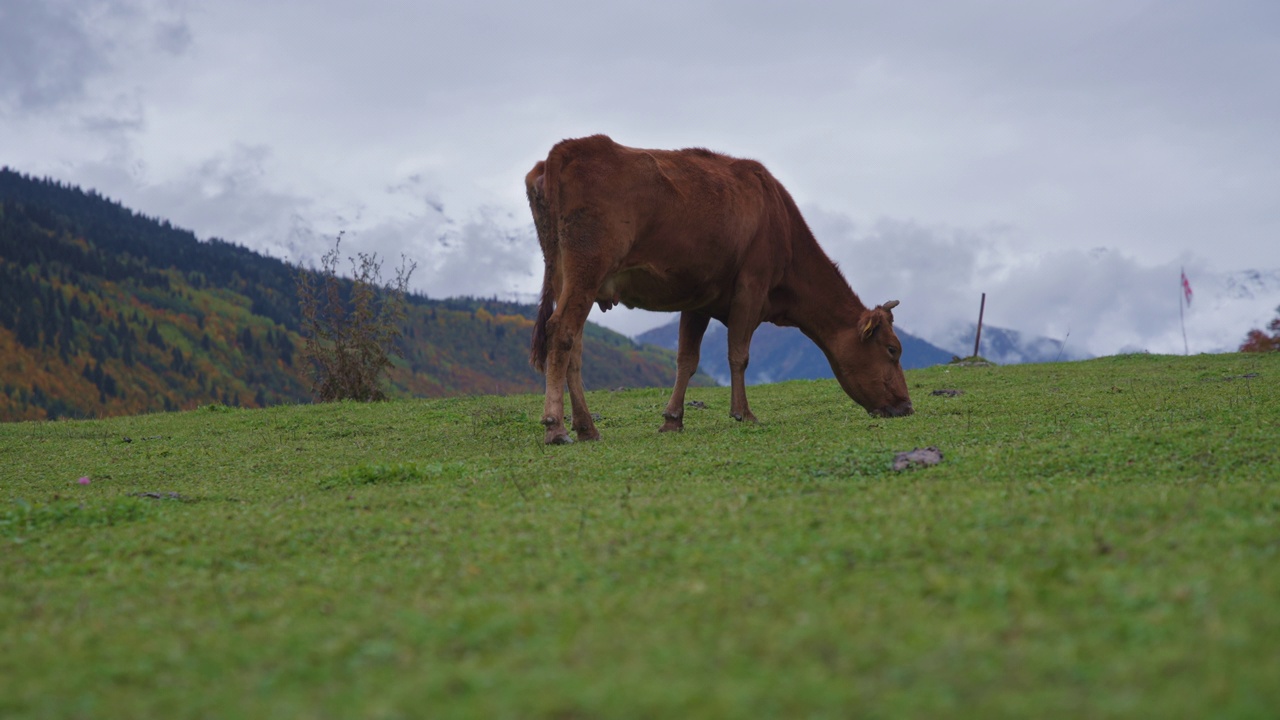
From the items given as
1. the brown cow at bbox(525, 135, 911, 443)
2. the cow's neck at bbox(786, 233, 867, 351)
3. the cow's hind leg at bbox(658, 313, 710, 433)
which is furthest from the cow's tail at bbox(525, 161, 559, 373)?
the cow's neck at bbox(786, 233, 867, 351)

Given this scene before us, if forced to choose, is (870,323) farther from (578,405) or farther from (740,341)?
(578,405)

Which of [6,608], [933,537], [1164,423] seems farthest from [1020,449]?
[6,608]

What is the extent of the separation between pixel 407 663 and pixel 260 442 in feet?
37.0

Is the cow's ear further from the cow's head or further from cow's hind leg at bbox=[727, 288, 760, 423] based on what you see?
cow's hind leg at bbox=[727, 288, 760, 423]

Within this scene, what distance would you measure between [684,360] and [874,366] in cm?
258

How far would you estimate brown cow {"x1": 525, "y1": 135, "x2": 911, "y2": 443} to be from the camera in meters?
11.0

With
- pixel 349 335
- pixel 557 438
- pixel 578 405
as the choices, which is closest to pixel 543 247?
pixel 578 405

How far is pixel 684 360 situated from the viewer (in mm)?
13180

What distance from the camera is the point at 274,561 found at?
5539mm

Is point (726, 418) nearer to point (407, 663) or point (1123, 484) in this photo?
point (1123, 484)

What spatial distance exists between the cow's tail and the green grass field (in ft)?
7.04

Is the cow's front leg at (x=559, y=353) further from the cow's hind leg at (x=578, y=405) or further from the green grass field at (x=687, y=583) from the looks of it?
the green grass field at (x=687, y=583)

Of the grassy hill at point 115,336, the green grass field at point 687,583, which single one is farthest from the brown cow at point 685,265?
the grassy hill at point 115,336

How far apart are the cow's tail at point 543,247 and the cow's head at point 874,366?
164 inches
